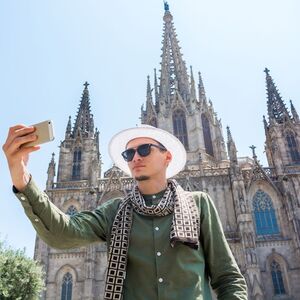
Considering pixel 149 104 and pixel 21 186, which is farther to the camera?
pixel 149 104

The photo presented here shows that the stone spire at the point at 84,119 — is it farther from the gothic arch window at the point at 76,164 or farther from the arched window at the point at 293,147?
the arched window at the point at 293,147

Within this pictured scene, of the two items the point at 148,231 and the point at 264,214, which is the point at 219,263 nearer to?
the point at 148,231

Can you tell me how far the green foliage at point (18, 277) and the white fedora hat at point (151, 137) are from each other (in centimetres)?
1889

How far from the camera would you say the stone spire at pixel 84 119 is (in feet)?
108

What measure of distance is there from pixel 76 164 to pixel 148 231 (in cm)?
2903

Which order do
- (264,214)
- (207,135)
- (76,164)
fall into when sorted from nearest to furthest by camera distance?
(264,214)
(76,164)
(207,135)

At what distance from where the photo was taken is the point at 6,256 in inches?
821

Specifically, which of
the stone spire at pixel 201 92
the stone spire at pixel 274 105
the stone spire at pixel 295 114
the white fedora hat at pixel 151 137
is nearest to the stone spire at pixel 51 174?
the stone spire at pixel 201 92

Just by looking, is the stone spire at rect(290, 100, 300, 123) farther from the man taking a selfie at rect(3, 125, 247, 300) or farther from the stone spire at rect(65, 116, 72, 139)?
the man taking a selfie at rect(3, 125, 247, 300)

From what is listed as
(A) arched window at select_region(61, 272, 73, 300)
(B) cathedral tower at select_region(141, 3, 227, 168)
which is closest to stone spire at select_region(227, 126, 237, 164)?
(B) cathedral tower at select_region(141, 3, 227, 168)

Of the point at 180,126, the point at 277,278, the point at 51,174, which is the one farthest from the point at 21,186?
the point at 180,126

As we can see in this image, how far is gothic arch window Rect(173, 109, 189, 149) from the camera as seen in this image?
3397 cm

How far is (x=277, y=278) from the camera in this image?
960 inches

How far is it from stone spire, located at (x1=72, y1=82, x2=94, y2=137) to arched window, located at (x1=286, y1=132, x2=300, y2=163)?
16.4 meters
